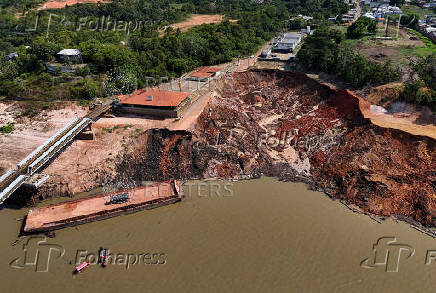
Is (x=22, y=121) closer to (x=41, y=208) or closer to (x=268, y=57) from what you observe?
(x=41, y=208)

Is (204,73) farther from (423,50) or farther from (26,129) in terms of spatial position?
(423,50)

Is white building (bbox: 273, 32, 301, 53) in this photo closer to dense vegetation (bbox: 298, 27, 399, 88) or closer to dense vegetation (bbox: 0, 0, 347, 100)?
dense vegetation (bbox: 0, 0, 347, 100)

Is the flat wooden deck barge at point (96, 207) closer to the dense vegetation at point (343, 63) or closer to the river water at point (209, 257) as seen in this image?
the river water at point (209, 257)

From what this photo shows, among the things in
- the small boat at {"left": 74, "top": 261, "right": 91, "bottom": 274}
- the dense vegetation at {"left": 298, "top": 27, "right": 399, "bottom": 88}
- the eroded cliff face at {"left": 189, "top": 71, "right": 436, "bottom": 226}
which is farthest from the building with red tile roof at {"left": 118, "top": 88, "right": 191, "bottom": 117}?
the dense vegetation at {"left": 298, "top": 27, "right": 399, "bottom": 88}

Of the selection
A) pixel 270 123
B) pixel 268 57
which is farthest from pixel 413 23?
pixel 270 123

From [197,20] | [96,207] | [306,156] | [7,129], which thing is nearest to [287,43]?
[197,20]

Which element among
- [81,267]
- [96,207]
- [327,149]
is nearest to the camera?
[81,267]
